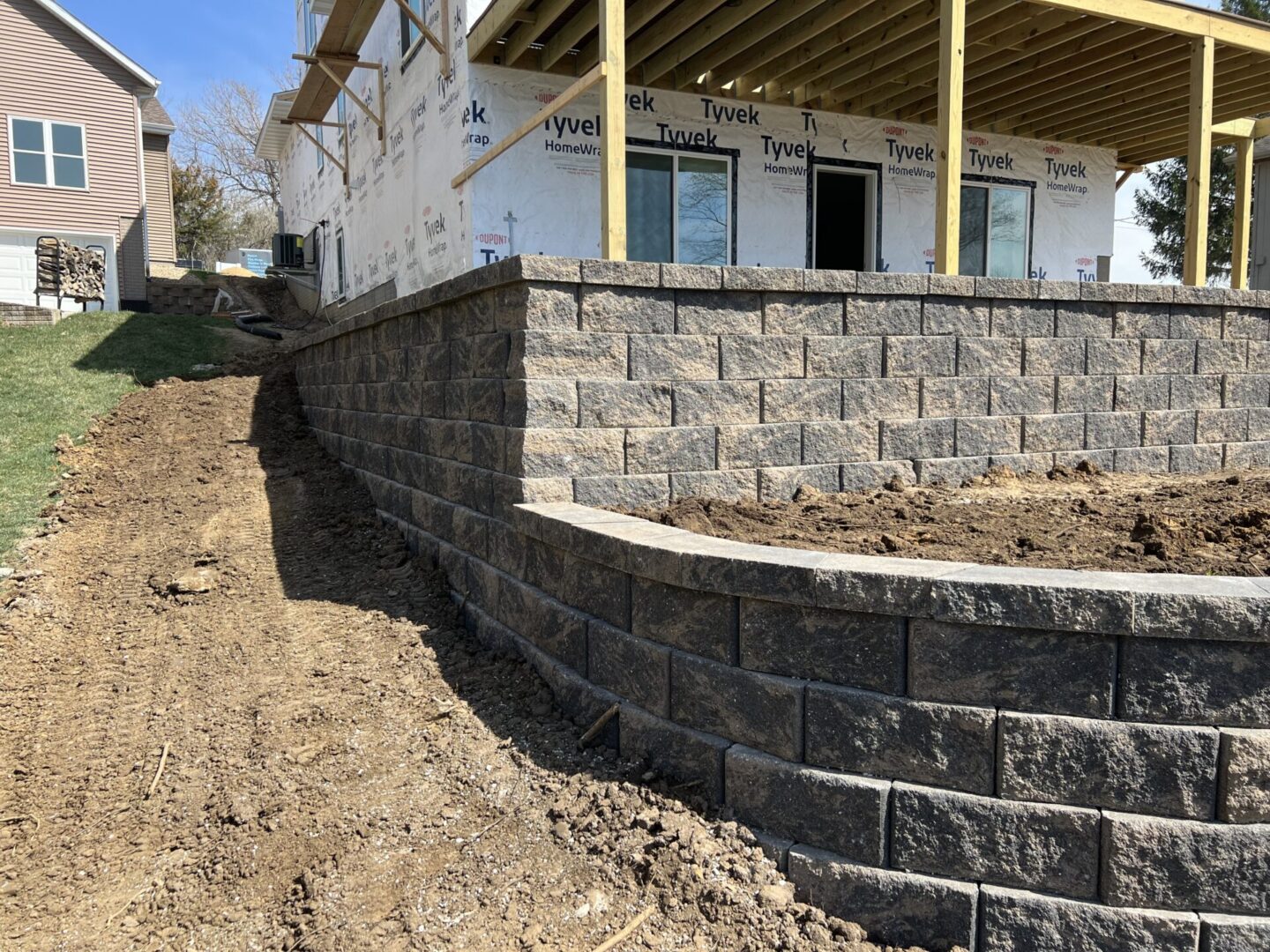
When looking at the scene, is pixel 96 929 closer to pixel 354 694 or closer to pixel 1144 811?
pixel 354 694

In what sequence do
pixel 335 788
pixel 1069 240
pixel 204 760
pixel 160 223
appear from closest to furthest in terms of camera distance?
pixel 335 788 < pixel 204 760 < pixel 1069 240 < pixel 160 223

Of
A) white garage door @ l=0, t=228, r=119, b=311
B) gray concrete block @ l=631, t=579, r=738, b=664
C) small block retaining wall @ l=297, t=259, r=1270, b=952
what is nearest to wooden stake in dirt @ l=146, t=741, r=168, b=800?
small block retaining wall @ l=297, t=259, r=1270, b=952

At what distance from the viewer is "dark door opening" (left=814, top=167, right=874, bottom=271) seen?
11047mm

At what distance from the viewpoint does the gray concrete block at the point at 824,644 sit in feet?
8.82

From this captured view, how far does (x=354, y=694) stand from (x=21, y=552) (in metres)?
3.26

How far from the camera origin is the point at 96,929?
2986 mm

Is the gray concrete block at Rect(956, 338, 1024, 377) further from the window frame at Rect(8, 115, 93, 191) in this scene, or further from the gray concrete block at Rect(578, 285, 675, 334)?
the window frame at Rect(8, 115, 93, 191)

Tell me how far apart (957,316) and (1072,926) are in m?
3.68

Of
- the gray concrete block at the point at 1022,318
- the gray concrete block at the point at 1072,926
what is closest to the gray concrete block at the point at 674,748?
the gray concrete block at the point at 1072,926

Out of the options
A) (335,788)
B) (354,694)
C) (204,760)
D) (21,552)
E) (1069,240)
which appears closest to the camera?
(335,788)

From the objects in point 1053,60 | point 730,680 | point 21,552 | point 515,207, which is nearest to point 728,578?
point 730,680

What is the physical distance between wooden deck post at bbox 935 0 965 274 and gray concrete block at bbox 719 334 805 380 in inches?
61.7

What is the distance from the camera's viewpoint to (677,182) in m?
9.84

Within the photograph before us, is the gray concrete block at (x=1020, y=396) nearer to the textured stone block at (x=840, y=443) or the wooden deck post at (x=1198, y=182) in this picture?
the textured stone block at (x=840, y=443)
